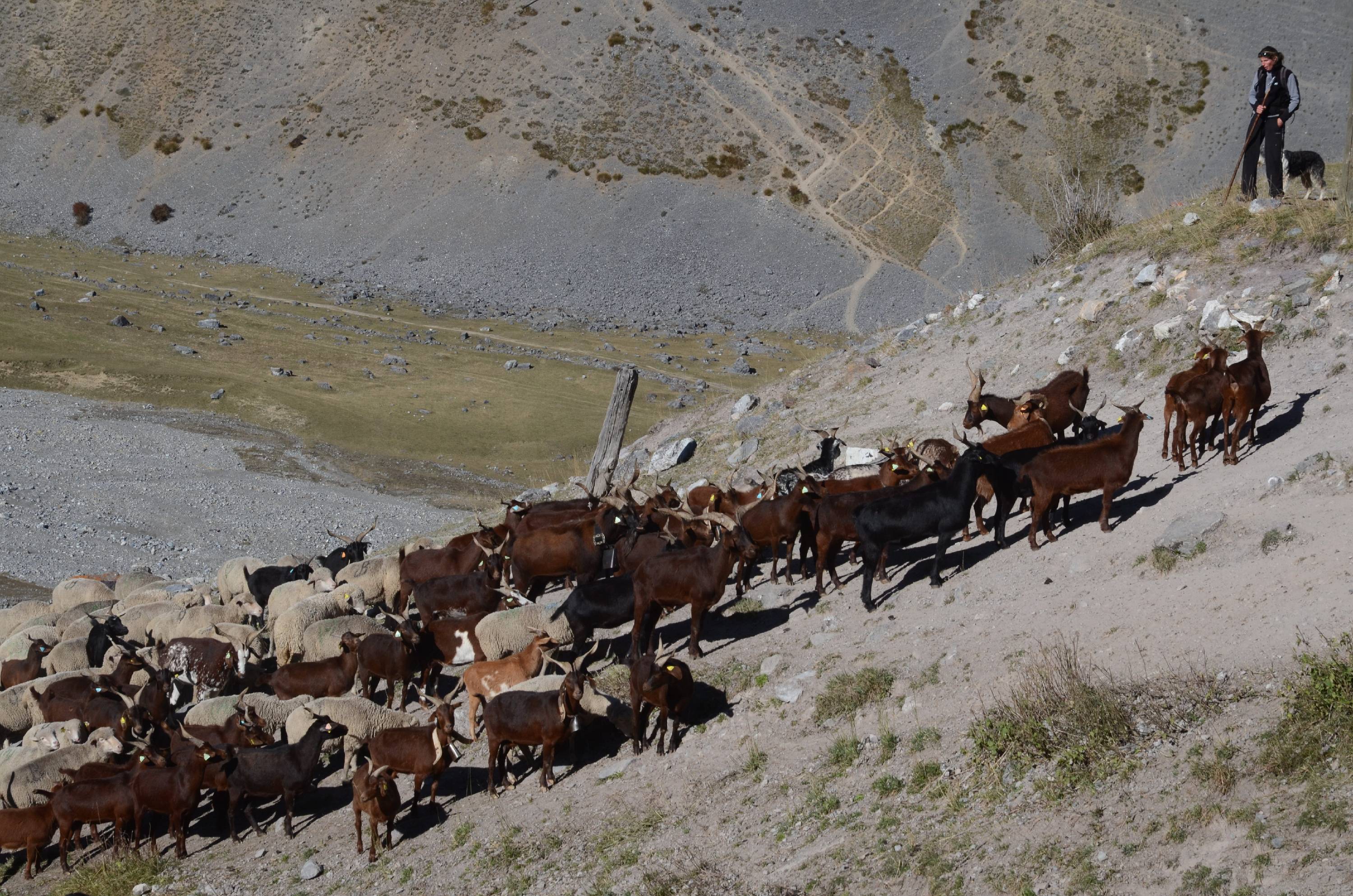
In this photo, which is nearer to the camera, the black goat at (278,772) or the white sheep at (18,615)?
the black goat at (278,772)

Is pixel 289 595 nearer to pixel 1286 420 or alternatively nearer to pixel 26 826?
pixel 26 826

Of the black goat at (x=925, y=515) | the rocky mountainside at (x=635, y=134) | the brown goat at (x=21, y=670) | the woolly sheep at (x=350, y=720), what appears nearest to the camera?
the woolly sheep at (x=350, y=720)

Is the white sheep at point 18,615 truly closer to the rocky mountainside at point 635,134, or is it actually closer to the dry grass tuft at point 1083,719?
the dry grass tuft at point 1083,719

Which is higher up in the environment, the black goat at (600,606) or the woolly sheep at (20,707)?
the black goat at (600,606)

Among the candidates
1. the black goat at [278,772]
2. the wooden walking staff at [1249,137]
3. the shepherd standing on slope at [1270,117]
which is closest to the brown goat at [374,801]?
the black goat at [278,772]

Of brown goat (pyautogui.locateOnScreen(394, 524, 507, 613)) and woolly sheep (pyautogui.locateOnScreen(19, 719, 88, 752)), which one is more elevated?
brown goat (pyautogui.locateOnScreen(394, 524, 507, 613))

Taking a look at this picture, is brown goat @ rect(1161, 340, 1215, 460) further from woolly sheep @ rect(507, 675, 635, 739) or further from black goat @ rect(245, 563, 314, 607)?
black goat @ rect(245, 563, 314, 607)

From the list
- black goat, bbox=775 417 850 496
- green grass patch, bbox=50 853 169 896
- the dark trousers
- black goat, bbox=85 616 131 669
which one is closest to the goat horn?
black goat, bbox=775 417 850 496

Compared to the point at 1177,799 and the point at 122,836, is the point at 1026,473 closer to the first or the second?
the point at 1177,799
